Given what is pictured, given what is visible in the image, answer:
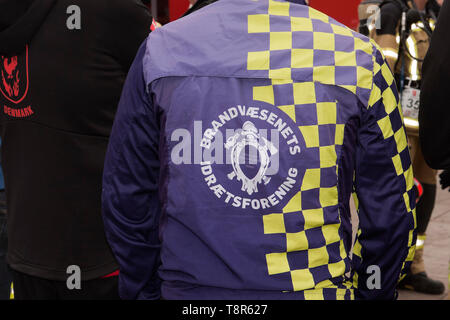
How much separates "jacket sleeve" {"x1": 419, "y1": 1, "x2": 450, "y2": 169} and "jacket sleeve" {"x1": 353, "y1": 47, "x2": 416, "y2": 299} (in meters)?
0.23

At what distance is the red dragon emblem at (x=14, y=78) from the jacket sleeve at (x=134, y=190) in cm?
63

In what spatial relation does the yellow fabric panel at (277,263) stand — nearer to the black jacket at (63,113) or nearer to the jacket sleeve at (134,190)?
the jacket sleeve at (134,190)

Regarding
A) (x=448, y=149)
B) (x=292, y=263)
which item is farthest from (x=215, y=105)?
(x=448, y=149)

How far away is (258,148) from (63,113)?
888mm

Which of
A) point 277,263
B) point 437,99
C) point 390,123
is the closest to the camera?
point 277,263

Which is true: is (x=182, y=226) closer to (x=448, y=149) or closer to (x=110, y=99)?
(x=110, y=99)

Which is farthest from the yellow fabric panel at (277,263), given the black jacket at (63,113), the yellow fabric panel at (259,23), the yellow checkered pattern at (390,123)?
the black jacket at (63,113)

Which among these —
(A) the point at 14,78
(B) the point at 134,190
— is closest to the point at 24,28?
(A) the point at 14,78

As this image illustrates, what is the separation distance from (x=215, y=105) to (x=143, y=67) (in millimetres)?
267

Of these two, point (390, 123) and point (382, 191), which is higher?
point (390, 123)

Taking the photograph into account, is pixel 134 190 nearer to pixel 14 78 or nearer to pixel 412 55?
pixel 14 78

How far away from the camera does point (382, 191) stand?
1.95m

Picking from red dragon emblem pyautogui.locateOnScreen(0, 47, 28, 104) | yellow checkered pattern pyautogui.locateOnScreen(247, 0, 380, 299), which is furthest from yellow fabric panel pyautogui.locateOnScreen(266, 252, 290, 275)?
red dragon emblem pyautogui.locateOnScreen(0, 47, 28, 104)

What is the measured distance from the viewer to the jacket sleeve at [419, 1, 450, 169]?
209 cm
